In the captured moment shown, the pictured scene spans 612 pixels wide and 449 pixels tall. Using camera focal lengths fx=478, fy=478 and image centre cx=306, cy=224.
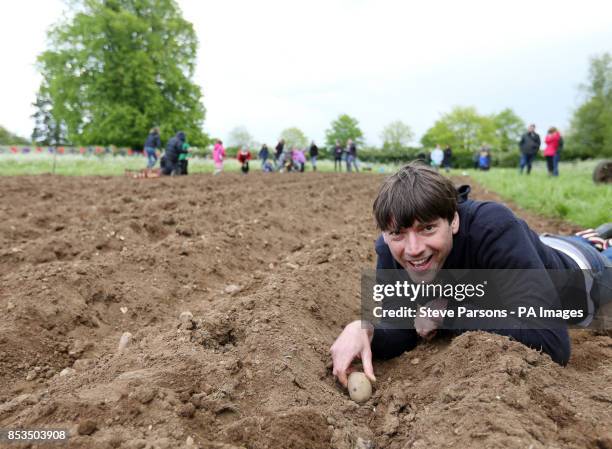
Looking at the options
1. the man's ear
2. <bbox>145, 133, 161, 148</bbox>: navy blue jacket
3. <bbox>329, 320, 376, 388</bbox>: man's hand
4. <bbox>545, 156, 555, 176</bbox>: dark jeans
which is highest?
<bbox>145, 133, 161, 148</bbox>: navy blue jacket

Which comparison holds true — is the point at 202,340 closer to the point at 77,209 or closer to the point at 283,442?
the point at 283,442

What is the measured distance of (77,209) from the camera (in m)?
7.70

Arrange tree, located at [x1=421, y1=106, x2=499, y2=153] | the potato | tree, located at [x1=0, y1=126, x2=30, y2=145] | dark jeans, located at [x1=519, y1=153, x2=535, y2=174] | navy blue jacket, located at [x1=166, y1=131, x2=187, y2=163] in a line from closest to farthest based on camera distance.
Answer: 1. the potato
2. dark jeans, located at [x1=519, y1=153, x2=535, y2=174]
3. navy blue jacket, located at [x1=166, y1=131, x2=187, y2=163]
4. tree, located at [x1=0, y1=126, x2=30, y2=145]
5. tree, located at [x1=421, y1=106, x2=499, y2=153]

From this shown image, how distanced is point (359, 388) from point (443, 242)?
0.80 m

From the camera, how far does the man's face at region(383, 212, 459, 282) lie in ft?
7.24

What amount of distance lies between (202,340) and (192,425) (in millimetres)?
743

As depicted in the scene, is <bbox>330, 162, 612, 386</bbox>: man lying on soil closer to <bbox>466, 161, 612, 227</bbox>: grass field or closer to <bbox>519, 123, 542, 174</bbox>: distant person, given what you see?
<bbox>466, 161, 612, 227</bbox>: grass field

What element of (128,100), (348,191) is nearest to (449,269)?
(348,191)

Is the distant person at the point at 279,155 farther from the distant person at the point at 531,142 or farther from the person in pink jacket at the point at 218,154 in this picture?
the distant person at the point at 531,142

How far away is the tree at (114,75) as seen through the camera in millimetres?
33469

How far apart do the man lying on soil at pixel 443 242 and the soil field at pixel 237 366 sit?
0.44 ft

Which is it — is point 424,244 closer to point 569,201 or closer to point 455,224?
point 455,224

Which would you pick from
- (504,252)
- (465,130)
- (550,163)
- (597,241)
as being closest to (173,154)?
(550,163)

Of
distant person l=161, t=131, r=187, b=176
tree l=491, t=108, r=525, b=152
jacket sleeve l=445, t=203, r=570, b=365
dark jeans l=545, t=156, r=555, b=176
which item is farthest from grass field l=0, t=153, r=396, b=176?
tree l=491, t=108, r=525, b=152
